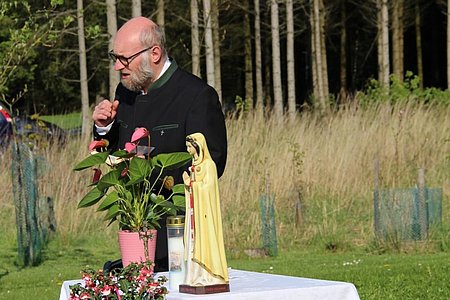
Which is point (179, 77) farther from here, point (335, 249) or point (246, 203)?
point (246, 203)

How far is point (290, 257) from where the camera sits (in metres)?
14.0

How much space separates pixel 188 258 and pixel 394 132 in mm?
13901

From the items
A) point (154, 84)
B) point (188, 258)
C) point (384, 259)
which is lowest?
point (384, 259)

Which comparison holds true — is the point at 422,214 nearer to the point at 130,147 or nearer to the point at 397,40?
the point at 130,147

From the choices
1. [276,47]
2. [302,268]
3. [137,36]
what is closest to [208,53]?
[276,47]

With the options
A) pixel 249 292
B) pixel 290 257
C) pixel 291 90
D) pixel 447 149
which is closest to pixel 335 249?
pixel 290 257

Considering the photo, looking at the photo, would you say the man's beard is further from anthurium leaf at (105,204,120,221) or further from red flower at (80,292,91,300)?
red flower at (80,292,91,300)

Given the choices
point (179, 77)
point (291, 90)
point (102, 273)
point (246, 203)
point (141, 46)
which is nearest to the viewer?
point (102, 273)

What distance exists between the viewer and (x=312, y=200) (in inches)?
640

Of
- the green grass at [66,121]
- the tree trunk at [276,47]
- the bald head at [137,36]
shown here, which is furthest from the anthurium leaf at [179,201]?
the tree trunk at [276,47]

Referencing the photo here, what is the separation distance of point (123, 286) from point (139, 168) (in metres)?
0.63

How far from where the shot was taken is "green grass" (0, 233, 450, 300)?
11102mm

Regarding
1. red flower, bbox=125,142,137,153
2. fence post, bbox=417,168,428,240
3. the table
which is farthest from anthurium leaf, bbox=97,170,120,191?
fence post, bbox=417,168,428,240

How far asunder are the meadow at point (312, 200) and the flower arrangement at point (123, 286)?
6056mm
